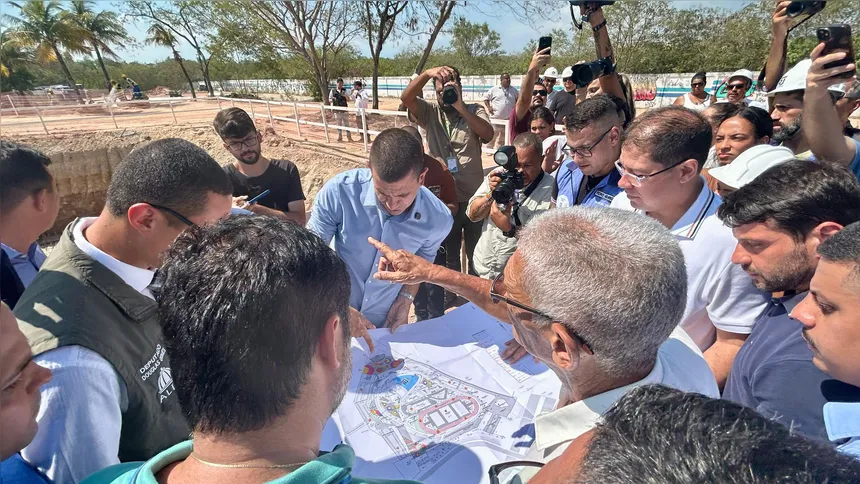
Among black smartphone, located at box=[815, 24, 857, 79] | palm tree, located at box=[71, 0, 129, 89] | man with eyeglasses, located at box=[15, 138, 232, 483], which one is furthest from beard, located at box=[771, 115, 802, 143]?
palm tree, located at box=[71, 0, 129, 89]

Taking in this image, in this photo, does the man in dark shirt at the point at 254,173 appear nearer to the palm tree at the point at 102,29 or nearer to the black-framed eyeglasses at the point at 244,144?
the black-framed eyeglasses at the point at 244,144

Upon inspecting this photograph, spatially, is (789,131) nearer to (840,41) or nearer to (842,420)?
(840,41)

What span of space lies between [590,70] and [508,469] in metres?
3.00

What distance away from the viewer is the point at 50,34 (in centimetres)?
2747

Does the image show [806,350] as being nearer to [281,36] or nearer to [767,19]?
[281,36]

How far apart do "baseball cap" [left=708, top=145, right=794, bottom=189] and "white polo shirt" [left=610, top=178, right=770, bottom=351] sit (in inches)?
7.9

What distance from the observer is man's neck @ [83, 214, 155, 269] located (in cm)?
145

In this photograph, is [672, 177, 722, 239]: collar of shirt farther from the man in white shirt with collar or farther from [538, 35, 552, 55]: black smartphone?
[538, 35, 552, 55]: black smartphone

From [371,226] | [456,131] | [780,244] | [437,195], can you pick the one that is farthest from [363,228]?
[456,131]

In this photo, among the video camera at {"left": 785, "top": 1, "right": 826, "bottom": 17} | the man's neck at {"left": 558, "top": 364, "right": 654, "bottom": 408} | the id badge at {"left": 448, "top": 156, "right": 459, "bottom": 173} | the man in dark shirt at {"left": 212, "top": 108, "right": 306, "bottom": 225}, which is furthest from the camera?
the id badge at {"left": 448, "top": 156, "right": 459, "bottom": 173}

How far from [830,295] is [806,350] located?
0.76ft

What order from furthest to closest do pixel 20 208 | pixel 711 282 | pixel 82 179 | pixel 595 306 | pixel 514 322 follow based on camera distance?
pixel 82 179
pixel 20 208
pixel 711 282
pixel 514 322
pixel 595 306

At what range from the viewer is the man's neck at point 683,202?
83.0 inches

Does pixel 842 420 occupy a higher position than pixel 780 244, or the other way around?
pixel 780 244
